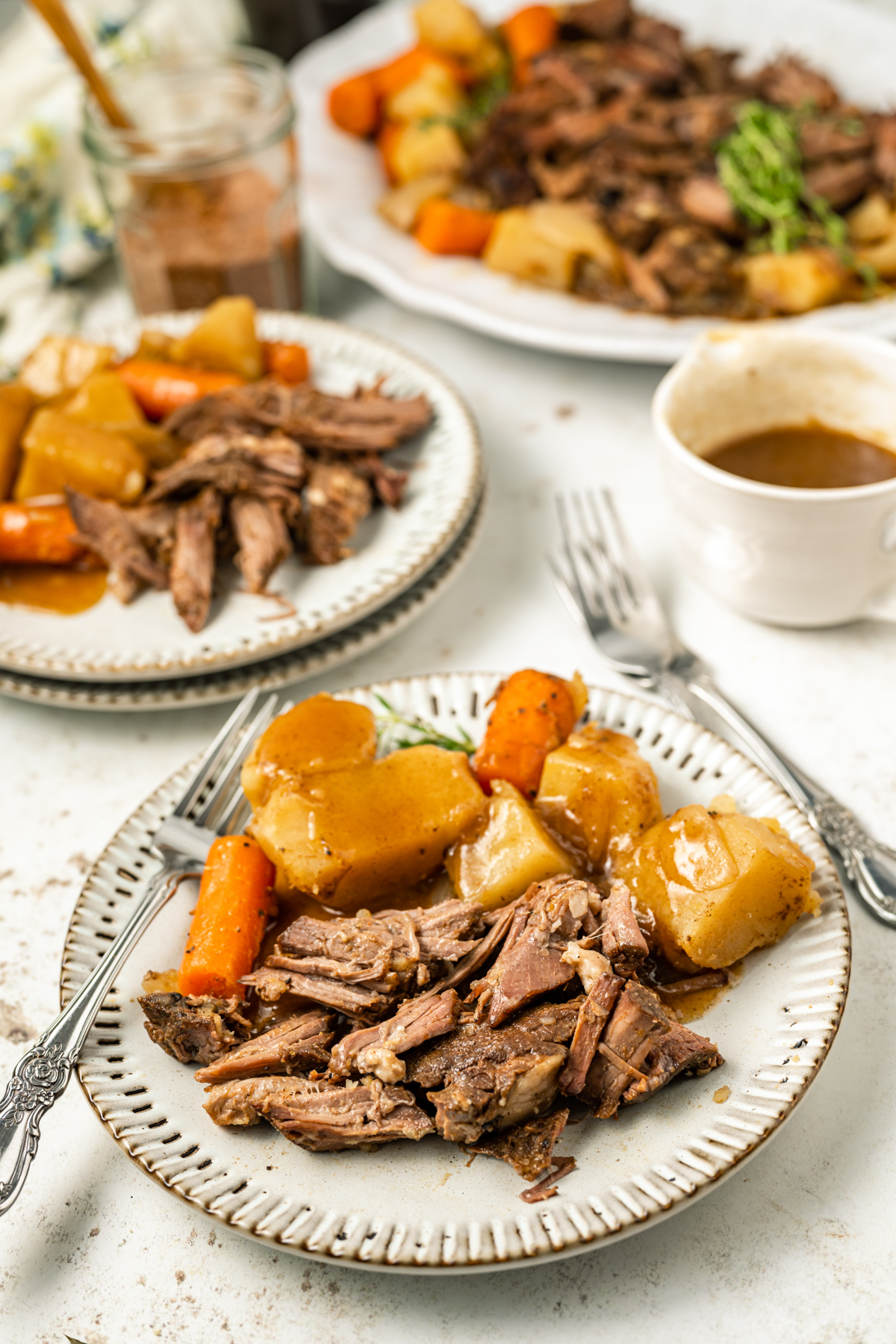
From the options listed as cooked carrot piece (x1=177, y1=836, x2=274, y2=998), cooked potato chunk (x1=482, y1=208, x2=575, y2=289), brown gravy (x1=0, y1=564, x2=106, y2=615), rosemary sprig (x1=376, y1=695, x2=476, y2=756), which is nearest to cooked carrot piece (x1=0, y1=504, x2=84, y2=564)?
brown gravy (x1=0, y1=564, x2=106, y2=615)

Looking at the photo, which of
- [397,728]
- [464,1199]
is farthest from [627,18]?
[464,1199]

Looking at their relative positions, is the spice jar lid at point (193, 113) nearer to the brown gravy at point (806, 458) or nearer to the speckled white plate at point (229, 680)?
the speckled white plate at point (229, 680)

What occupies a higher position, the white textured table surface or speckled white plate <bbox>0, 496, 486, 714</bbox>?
speckled white plate <bbox>0, 496, 486, 714</bbox>

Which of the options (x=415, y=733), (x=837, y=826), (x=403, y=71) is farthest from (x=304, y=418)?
(x=403, y=71)

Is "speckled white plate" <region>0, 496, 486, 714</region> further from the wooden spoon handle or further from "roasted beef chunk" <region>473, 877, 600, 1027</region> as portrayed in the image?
the wooden spoon handle

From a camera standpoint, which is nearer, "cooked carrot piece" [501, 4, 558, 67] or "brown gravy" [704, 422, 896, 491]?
"brown gravy" [704, 422, 896, 491]

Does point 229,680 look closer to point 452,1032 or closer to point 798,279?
point 452,1032
